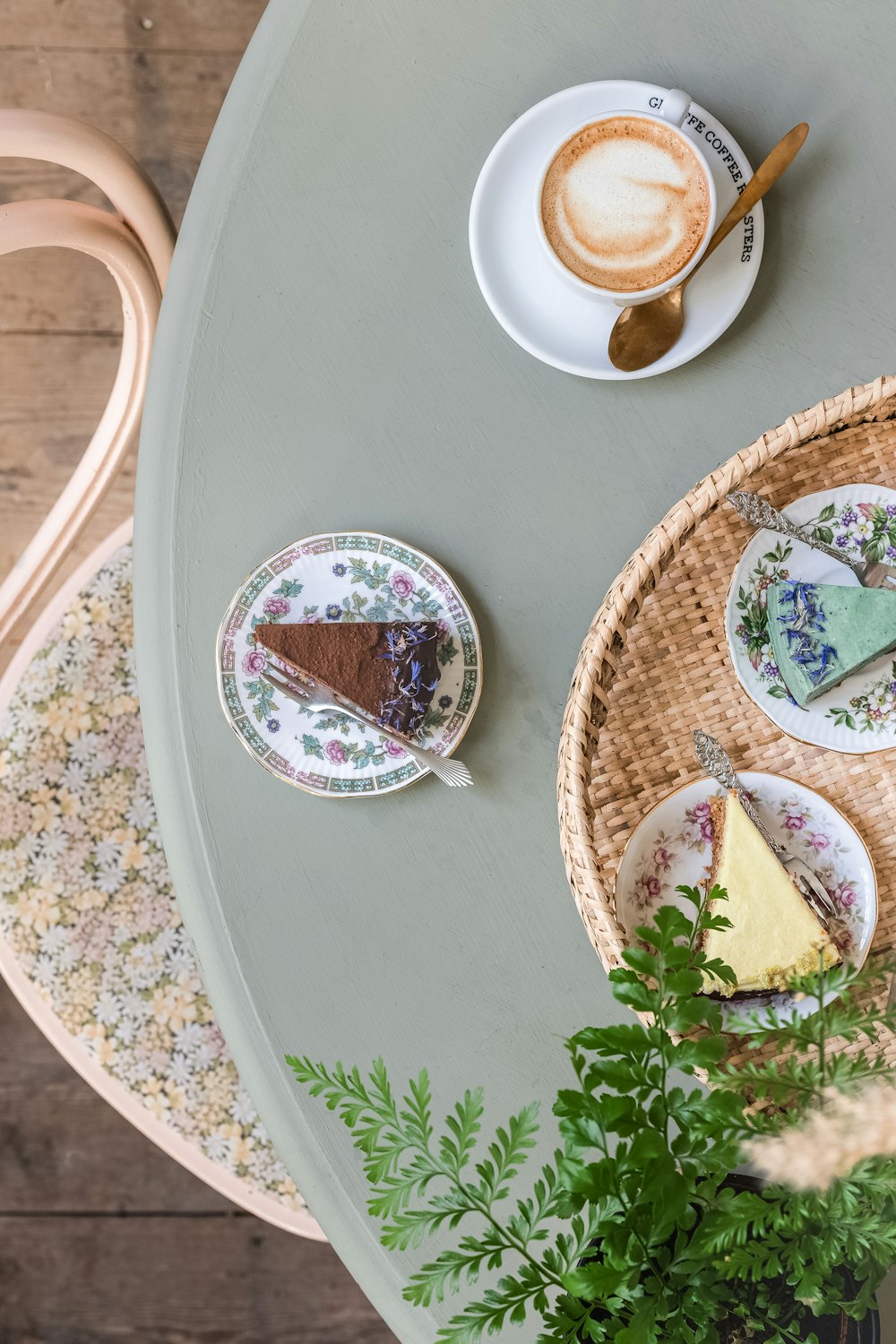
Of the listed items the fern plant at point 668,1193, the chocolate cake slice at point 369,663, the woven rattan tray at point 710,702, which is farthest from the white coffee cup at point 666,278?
the fern plant at point 668,1193

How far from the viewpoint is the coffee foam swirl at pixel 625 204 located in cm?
69

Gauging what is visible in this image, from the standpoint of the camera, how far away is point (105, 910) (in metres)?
1.06

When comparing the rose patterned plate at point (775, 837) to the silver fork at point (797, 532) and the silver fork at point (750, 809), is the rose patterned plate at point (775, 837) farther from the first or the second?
the silver fork at point (797, 532)

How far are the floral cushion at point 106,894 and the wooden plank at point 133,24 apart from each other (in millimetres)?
951

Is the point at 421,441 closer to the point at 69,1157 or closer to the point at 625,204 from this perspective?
the point at 625,204

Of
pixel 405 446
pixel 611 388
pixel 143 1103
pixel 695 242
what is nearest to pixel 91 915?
pixel 143 1103

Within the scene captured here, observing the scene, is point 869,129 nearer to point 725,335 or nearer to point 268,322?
point 725,335

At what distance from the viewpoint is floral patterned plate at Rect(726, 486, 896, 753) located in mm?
717

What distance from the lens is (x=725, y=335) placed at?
2.48 ft

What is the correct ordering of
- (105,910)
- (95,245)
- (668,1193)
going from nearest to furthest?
(668,1193)
(95,245)
(105,910)

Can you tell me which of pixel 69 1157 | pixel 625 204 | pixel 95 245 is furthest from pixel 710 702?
pixel 69 1157

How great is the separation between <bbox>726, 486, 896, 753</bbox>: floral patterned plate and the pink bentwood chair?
0.64 meters

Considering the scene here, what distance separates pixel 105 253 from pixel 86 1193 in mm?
1392

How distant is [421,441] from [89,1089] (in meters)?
1.26
